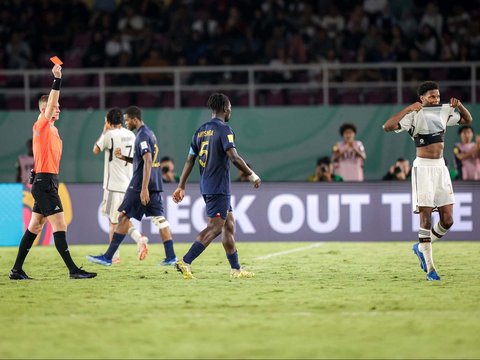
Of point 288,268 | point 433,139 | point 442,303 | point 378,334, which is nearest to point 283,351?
point 378,334

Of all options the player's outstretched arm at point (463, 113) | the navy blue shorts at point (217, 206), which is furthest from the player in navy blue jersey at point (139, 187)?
the player's outstretched arm at point (463, 113)

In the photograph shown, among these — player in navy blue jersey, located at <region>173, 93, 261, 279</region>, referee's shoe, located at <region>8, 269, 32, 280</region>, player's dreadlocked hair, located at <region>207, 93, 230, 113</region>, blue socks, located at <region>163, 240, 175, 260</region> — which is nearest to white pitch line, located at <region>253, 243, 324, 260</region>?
blue socks, located at <region>163, 240, 175, 260</region>

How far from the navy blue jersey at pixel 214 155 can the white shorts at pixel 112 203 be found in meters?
3.09

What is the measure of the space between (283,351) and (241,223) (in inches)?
455

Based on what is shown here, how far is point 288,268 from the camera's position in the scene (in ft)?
44.8

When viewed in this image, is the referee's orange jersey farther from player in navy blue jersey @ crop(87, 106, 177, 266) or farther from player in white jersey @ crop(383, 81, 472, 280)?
player in white jersey @ crop(383, 81, 472, 280)

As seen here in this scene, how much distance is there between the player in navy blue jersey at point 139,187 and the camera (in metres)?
13.3

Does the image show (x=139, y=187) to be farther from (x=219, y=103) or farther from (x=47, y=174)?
(x=219, y=103)

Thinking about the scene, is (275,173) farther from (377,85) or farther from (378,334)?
(378,334)

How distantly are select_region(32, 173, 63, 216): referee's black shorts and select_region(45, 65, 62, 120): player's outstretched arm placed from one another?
78cm

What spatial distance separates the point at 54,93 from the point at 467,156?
31.8 ft

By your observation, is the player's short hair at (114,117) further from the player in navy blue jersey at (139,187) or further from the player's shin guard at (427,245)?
the player's shin guard at (427,245)

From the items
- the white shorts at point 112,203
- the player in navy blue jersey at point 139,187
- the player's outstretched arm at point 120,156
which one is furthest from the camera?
the white shorts at point 112,203

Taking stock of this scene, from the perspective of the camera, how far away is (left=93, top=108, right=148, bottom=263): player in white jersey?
1437 cm
